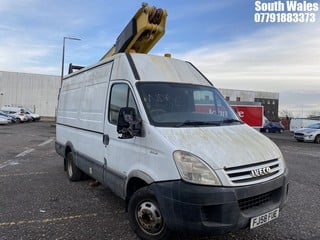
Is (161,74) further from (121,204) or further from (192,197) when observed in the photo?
(121,204)

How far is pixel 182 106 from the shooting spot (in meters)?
4.66

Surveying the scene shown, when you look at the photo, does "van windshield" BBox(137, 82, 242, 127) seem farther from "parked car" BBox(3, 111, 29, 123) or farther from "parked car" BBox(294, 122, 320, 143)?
"parked car" BBox(3, 111, 29, 123)

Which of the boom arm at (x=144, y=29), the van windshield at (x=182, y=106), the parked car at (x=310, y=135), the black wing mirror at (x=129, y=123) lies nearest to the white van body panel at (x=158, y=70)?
the van windshield at (x=182, y=106)

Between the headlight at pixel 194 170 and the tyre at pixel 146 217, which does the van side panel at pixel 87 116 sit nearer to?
the tyre at pixel 146 217

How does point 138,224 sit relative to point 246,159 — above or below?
below

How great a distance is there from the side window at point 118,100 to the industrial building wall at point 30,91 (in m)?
58.1

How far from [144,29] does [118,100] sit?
2757mm

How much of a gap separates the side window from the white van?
0.01 m

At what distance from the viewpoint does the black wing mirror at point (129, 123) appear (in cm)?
420

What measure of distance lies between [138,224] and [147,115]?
1.41 meters

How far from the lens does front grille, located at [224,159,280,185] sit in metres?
3.62

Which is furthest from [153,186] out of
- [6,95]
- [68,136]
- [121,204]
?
[6,95]

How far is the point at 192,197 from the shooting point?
3484mm

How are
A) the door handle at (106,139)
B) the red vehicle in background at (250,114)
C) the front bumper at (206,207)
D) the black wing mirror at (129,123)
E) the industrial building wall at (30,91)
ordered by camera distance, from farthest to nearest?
the industrial building wall at (30,91)
the red vehicle in background at (250,114)
the door handle at (106,139)
the black wing mirror at (129,123)
the front bumper at (206,207)
